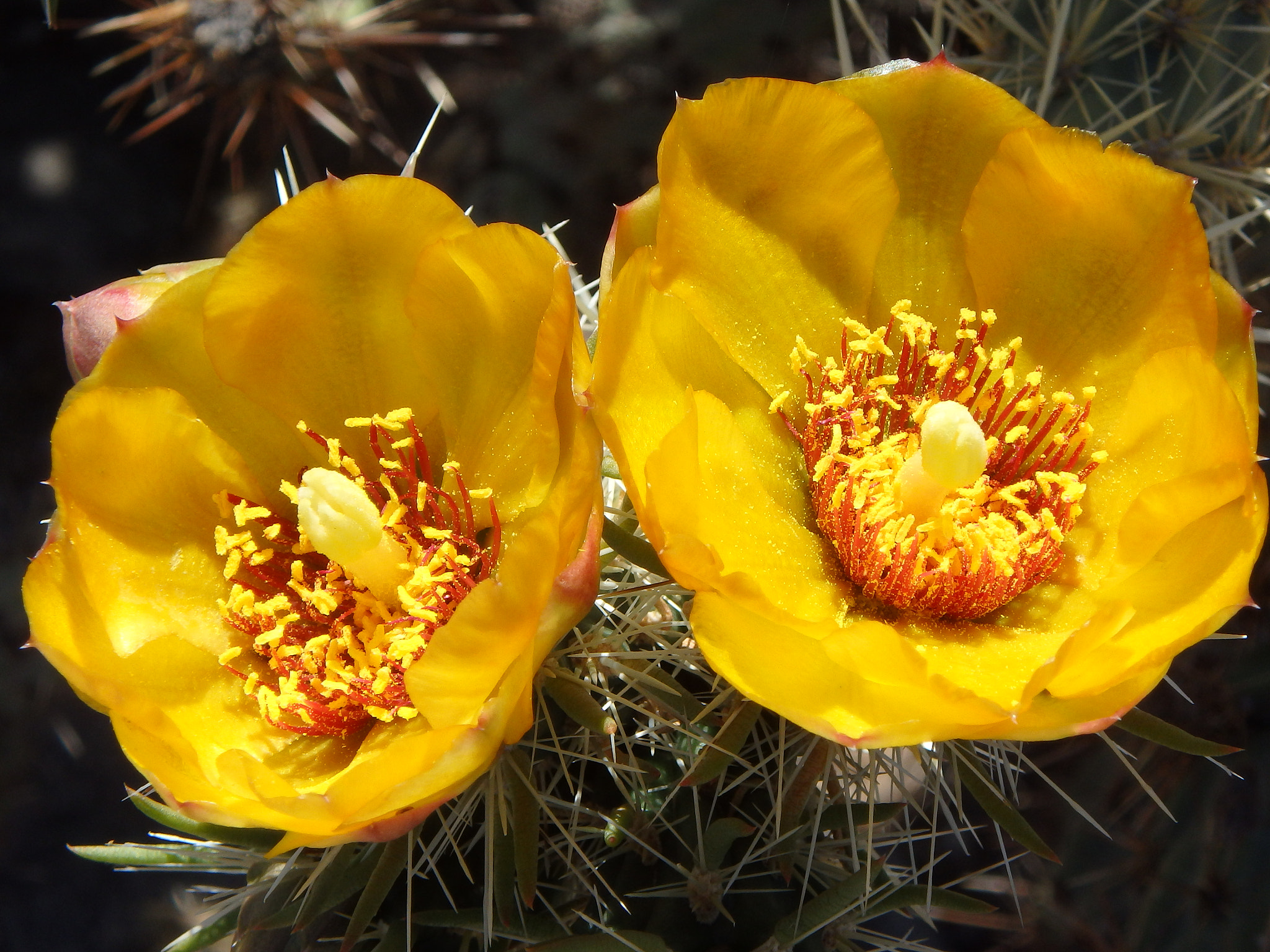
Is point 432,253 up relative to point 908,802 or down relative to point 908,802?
up

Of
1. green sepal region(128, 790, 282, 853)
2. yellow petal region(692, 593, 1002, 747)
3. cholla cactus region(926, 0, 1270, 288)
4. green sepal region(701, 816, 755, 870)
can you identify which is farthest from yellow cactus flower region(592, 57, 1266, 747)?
green sepal region(128, 790, 282, 853)

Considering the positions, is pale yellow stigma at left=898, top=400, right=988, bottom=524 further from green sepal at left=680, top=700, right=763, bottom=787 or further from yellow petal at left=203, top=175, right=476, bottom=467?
yellow petal at left=203, top=175, right=476, bottom=467

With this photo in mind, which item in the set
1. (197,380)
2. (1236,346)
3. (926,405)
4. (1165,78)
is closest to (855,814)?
(926,405)

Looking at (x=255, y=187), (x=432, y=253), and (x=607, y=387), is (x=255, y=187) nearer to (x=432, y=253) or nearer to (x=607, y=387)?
(x=432, y=253)

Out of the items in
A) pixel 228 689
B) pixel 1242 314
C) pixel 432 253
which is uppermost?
pixel 432 253

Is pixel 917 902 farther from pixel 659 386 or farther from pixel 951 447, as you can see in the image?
pixel 659 386

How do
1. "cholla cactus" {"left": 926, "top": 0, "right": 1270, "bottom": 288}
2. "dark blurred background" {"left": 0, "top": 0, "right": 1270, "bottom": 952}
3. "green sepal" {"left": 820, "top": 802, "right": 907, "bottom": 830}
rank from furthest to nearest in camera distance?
1. "dark blurred background" {"left": 0, "top": 0, "right": 1270, "bottom": 952}
2. "cholla cactus" {"left": 926, "top": 0, "right": 1270, "bottom": 288}
3. "green sepal" {"left": 820, "top": 802, "right": 907, "bottom": 830}

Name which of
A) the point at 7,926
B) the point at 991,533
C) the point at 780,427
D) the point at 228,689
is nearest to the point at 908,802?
the point at 991,533
